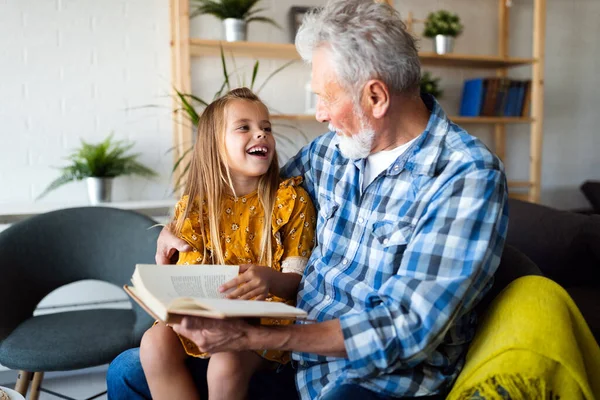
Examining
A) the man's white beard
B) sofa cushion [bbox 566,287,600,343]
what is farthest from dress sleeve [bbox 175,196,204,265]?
sofa cushion [bbox 566,287,600,343]

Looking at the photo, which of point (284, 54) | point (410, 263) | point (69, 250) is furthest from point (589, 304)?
point (284, 54)

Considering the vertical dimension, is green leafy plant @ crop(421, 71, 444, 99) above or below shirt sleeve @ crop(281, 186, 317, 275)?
above

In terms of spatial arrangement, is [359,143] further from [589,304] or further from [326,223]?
[589,304]

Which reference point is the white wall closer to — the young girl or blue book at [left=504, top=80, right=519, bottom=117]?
blue book at [left=504, top=80, right=519, bottom=117]

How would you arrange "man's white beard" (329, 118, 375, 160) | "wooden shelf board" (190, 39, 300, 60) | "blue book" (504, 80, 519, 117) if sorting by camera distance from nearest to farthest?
1. "man's white beard" (329, 118, 375, 160)
2. "wooden shelf board" (190, 39, 300, 60)
3. "blue book" (504, 80, 519, 117)

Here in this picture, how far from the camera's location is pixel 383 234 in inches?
53.1

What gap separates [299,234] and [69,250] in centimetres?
107

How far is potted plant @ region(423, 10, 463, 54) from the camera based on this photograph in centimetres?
369

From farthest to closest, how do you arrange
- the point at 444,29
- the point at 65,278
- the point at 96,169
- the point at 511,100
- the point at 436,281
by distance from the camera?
the point at 511,100 < the point at 444,29 < the point at 96,169 < the point at 65,278 < the point at 436,281

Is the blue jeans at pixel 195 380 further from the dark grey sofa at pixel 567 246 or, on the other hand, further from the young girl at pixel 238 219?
the dark grey sofa at pixel 567 246

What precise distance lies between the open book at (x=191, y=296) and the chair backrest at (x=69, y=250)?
2.95 ft

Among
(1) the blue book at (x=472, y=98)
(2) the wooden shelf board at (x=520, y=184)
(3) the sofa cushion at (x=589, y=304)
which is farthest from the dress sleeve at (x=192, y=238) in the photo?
(2) the wooden shelf board at (x=520, y=184)

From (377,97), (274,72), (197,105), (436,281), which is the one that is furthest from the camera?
(274,72)

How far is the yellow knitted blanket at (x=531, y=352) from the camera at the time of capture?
1.06 m
